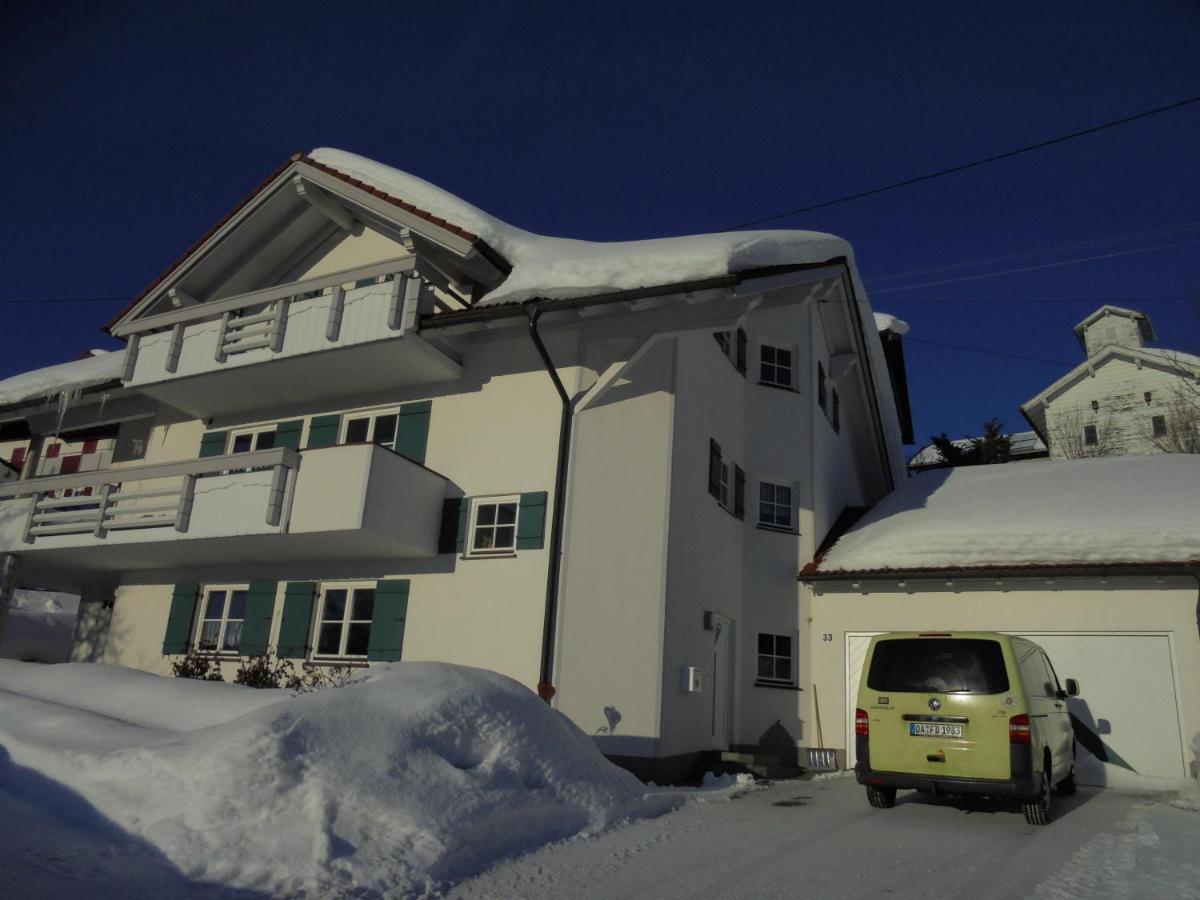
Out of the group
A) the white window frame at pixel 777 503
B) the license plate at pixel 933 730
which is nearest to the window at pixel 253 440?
the white window frame at pixel 777 503

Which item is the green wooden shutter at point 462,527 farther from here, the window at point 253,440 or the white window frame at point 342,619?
the window at point 253,440

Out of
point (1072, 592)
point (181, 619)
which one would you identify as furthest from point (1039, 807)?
point (181, 619)

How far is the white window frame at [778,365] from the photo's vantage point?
17.3 m

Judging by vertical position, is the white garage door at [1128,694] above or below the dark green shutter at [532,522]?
below

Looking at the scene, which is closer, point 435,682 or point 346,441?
point 435,682

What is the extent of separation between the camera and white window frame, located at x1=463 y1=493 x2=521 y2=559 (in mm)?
12719

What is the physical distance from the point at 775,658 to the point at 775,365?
5797 mm

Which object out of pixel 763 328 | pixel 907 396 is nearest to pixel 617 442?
pixel 763 328

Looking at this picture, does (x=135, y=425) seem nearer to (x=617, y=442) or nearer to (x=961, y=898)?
(x=617, y=442)

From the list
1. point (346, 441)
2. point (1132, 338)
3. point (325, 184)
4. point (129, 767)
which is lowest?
point (129, 767)

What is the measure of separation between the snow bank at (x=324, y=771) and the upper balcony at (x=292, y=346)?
6.99 metres

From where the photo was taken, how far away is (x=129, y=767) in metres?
5.28

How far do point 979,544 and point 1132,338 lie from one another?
3083 centimetres

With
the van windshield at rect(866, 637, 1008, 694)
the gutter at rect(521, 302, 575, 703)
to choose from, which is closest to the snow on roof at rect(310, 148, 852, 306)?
the gutter at rect(521, 302, 575, 703)
